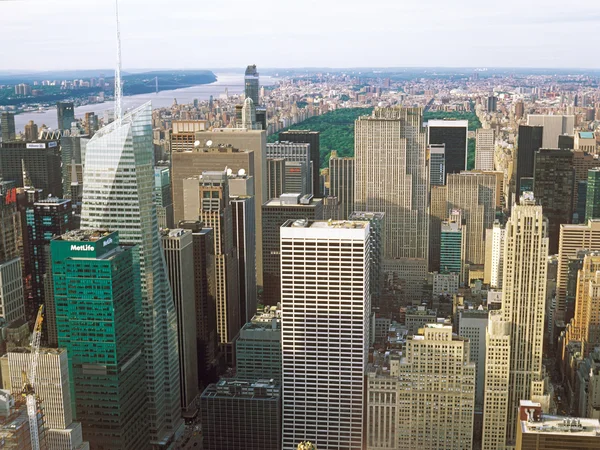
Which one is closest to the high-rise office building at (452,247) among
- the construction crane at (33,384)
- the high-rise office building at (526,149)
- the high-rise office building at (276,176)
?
the high-rise office building at (526,149)

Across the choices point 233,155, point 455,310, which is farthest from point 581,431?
point 233,155

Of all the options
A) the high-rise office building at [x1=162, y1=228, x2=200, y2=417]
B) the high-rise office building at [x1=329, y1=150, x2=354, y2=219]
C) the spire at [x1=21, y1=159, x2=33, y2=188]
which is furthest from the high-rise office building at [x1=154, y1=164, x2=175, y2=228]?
the high-rise office building at [x1=329, y1=150, x2=354, y2=219]

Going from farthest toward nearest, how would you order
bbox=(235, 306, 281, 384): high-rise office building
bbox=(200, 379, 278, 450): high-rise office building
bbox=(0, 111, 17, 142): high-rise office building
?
bbox=(235, 306, 281, 384): high-rise office building < bbox=(200, 379, 278, 450): high-rise office building < bbox=(0, 111, 17, 142): high-rise office building

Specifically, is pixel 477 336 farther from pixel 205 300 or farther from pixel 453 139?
pixel 453 139

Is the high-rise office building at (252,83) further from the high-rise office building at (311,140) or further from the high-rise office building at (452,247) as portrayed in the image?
the high-rise office building at (452,247)

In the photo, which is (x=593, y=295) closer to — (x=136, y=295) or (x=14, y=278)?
(x=136, y=295)

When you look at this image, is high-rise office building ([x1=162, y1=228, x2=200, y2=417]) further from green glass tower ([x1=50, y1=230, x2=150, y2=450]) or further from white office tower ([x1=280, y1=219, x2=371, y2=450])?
green glass tower ([x1=50, y1=230, x2=150, y2=450])

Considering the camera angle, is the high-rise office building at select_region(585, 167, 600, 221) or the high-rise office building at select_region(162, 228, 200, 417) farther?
the high-rise office building at select_region(585, 167, 600, 221)
